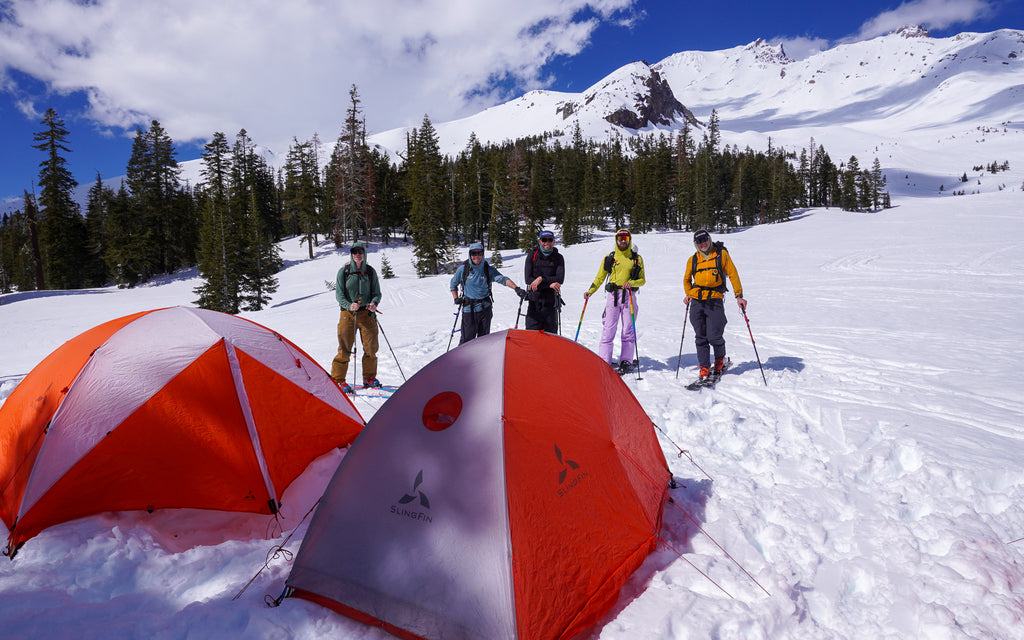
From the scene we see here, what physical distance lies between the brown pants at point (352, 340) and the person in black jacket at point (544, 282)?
2644mm

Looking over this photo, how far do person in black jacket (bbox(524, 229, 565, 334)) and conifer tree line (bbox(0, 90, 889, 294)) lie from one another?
2760cm

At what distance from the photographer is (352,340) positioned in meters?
7.48

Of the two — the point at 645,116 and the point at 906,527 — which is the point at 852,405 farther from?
the point at 645,116

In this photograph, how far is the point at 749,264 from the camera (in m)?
25.2

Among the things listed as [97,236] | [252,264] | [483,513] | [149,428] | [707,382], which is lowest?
[707,382]

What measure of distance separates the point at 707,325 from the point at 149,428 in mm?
6970

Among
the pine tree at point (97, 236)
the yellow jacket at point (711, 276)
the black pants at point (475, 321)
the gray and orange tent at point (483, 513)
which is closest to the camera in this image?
the gray and orange tent at point (483, 513)

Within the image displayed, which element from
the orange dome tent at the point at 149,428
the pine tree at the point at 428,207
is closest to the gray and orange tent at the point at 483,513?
the orange dome tent at the point at 149,428

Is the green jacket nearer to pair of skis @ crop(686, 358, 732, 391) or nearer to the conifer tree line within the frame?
pair of skis @ crop(686, 358, 732, 391)

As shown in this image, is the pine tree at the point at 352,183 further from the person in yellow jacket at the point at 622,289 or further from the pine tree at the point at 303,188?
the person in yellow jacket at the point at 622,289

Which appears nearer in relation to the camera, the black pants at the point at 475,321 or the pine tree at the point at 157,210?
the black pants at the point at 475,321

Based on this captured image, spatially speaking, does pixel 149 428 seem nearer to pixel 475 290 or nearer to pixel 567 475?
pixel 567 475

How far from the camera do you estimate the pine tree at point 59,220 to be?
34.7m

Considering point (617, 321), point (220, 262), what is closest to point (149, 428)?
point (617, 321)
